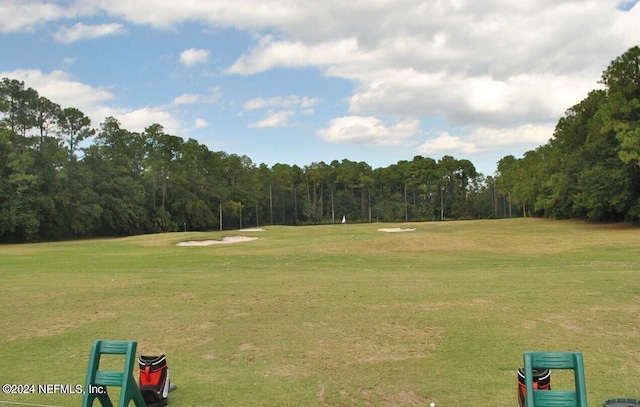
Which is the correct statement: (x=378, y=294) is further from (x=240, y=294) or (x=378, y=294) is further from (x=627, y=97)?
(x=627, y=97)

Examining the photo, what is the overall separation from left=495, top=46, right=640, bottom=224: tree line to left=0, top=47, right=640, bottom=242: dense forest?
0.11 meters

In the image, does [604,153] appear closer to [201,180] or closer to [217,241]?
[217,241]

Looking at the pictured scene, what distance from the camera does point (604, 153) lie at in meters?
47.5

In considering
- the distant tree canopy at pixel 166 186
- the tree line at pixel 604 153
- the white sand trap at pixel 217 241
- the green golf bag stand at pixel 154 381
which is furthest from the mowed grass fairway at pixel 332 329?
the distant tree canopy at pixel 166 186

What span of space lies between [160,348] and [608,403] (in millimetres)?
6883

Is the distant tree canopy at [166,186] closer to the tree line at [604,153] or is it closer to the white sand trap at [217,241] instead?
the white sand trap at [217,241]

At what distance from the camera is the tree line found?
42.6 meters

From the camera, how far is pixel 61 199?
177 feet

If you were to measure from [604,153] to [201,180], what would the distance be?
2466 inches

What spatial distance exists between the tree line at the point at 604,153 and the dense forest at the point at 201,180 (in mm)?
108

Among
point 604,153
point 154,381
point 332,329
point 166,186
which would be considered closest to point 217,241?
point 332,329

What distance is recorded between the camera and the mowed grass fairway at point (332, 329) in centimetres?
664

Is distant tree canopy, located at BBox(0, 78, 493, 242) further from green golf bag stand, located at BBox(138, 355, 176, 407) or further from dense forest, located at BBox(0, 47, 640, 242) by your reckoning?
green golf bag stand, located at BBox(138, 355, 176, 407)

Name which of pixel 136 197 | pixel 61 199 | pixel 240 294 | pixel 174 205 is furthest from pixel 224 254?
pixel 174 205
